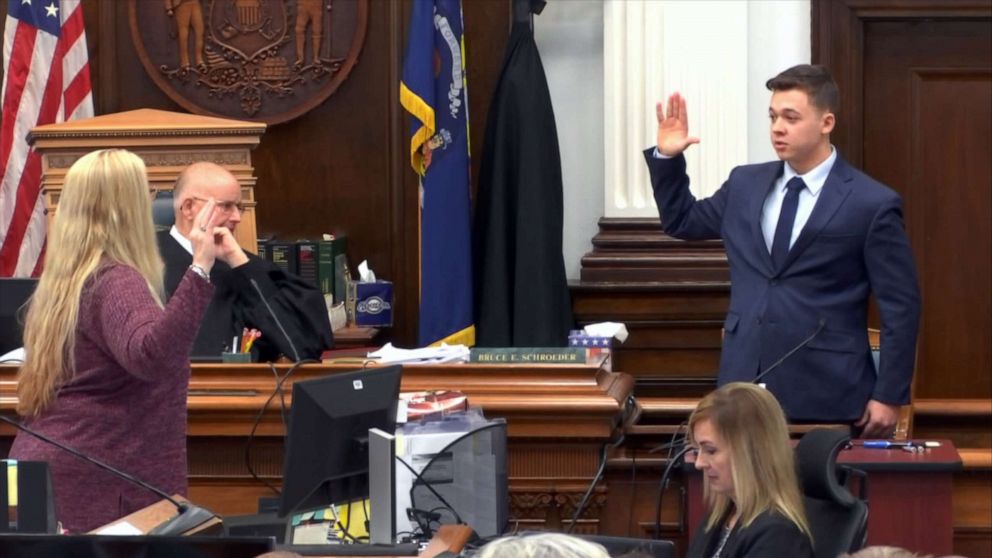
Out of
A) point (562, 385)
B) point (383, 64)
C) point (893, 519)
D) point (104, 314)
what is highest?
point (383, 64)

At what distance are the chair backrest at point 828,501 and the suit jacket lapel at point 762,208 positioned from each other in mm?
963

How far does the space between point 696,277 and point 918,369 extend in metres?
1.08

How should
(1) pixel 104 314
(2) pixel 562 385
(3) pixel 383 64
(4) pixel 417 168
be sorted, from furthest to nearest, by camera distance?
(3) pixel 383 64, (4) pixel 417 168, (2) pixel 562 385, (1) pixel 104 314

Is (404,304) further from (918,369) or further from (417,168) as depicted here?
(918,369)

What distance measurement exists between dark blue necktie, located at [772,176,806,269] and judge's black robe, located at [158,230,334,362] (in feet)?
4.43

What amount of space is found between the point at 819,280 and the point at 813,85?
510 millimetres

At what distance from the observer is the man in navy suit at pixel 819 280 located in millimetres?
4188

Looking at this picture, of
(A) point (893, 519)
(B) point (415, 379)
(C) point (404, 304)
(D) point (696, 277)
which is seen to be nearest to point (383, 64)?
(C) point (404, 304)

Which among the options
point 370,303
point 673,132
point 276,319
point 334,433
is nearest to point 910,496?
point 673,132

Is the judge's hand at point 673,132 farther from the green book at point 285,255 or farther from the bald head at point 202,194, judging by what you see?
the green book at point 285,255

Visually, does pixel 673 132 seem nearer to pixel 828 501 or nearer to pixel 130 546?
pixel 828 501

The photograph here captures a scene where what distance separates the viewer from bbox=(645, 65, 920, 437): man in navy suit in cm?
419

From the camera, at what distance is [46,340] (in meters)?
3.37

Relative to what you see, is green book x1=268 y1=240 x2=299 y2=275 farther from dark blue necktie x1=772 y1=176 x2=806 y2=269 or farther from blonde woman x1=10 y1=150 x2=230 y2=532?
blonde woman x1=10 y1=150 x2=230 y2=532
